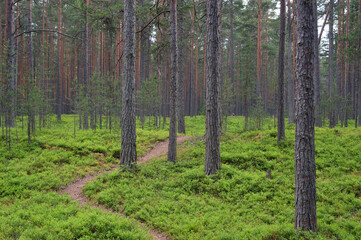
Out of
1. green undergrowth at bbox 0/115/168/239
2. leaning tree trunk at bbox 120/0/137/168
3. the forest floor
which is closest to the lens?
green undergrowth at bbox 0/115/168/239

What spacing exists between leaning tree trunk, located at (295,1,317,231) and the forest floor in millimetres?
521

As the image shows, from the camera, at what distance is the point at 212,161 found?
765cm

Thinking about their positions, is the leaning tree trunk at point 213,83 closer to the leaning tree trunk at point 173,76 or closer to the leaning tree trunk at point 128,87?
the leaning tree trunk at point 173,76

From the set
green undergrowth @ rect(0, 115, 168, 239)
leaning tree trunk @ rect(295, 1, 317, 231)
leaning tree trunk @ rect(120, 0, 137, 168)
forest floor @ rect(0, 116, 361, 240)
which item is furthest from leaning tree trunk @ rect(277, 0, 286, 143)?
green undergrowth @ rect(0, 115, 168, 239)

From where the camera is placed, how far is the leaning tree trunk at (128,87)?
8203 millimetres

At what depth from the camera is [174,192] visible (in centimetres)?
691

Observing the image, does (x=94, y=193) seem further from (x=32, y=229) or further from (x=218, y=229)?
(x=218, y=229)

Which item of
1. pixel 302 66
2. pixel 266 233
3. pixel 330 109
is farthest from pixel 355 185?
pixel 330 109

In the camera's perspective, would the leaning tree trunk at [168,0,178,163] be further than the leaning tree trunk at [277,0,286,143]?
No

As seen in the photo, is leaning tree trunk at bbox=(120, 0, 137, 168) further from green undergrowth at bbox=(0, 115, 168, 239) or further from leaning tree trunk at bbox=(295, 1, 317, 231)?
leaning tree trunk at bbox=(295, 1, 317, 231)

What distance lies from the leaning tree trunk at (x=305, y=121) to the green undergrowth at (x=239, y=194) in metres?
0.52

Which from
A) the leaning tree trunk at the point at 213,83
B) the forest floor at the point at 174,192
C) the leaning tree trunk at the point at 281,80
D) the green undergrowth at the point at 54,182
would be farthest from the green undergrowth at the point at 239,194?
the green undergrowth at the point at 54,182

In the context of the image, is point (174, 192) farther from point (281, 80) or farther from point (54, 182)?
point (281, 80)

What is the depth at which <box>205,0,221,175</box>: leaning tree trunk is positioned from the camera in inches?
293
